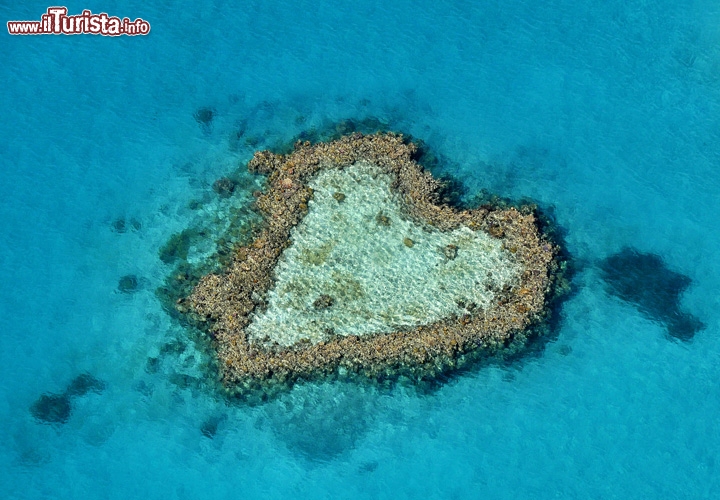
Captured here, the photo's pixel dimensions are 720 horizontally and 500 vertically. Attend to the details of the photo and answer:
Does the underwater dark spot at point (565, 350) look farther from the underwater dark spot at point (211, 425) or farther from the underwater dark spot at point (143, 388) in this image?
the underwater dark spot at point (143, 388)

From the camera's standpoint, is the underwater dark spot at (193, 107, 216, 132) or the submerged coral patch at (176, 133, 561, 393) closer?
the submerged coral patch at (176, 133, 561, 393)

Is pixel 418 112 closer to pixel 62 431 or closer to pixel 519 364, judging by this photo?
pixel 519 364

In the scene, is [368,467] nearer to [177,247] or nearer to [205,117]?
[177,247]

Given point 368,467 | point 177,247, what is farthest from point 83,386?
point 368,467

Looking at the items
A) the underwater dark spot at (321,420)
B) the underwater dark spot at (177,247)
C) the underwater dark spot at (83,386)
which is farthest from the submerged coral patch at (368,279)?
the underwater dark spot at (83,386)

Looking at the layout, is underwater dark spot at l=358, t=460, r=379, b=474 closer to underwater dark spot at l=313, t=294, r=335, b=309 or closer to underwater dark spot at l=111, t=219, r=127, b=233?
underwater dark spot at l=313, t=294, r=335, b=309

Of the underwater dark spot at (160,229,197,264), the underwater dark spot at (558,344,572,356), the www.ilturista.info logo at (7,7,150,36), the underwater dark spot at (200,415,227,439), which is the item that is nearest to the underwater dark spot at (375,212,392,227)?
the underwater dark spot at (160,229,197,264)
